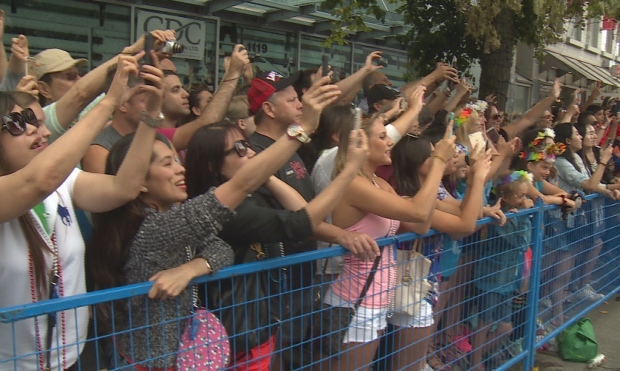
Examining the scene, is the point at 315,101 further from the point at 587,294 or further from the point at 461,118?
the point at 587,294

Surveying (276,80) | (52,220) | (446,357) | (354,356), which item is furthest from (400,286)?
(52,220)

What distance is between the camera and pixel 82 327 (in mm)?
2236

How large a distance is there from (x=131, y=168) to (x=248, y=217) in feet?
1.65

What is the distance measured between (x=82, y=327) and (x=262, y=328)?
678 mm

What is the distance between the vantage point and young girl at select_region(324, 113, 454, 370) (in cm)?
296

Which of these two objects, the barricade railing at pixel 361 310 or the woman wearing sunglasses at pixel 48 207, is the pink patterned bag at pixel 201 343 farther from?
the woman wearing sunglasses at pixel 48 207

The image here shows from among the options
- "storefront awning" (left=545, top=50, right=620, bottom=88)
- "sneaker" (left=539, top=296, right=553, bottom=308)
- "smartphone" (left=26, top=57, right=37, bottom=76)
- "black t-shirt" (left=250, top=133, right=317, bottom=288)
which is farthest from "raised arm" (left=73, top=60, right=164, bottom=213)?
"storefront awning" (left=545, top=50, right=620, bottom=88)

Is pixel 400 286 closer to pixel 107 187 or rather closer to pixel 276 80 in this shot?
pixel 276 80

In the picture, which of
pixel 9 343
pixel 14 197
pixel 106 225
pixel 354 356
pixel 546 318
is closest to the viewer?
pixel 14 197

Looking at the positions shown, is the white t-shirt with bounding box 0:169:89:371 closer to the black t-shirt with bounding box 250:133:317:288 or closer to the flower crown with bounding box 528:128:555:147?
the black t-shirt with bounding box 250:133:317:288

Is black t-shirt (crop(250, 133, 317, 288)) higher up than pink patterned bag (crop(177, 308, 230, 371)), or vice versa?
black t-shirt (crop(250, 133, 317, 288))

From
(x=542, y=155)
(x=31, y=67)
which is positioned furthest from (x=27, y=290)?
(x=542, y=155)

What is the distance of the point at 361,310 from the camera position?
297 centimetres

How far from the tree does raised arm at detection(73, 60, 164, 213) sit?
488 cm
